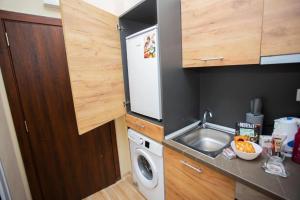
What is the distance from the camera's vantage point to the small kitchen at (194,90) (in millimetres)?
882

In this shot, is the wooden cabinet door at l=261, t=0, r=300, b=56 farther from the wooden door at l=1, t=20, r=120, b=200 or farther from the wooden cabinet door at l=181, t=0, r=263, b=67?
the wooden door at l=1, t=20, r=120, b=200

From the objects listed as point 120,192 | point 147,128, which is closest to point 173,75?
point 147,128

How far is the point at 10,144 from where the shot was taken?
1.33 m

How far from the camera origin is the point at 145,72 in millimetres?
1377

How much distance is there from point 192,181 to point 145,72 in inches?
37.1

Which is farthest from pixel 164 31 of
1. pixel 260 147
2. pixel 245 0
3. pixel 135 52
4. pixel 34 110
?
pixel 34 110

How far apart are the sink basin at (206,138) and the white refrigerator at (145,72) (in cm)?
37

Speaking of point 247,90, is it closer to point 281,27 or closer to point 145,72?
point 281,27

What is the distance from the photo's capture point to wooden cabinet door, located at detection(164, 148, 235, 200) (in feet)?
3.10

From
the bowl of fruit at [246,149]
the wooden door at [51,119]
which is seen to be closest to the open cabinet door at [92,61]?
the wooden door at [51,119]

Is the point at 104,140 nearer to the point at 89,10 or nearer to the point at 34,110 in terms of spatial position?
the point at 34,110

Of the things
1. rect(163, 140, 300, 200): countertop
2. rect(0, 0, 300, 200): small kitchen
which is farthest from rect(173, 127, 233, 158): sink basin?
rect(163, 140, 300, 200): countertop

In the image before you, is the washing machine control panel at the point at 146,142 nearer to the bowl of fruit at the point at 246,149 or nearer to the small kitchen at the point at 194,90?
the small kitchen at the point at 194,90

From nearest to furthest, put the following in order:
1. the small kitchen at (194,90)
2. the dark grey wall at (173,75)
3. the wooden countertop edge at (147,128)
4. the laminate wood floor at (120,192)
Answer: the small kitchen at (194,90), the dark grey wall at (173,75), the wooden countertop edge at (147,128), the laminate wood floor at (120,192)
